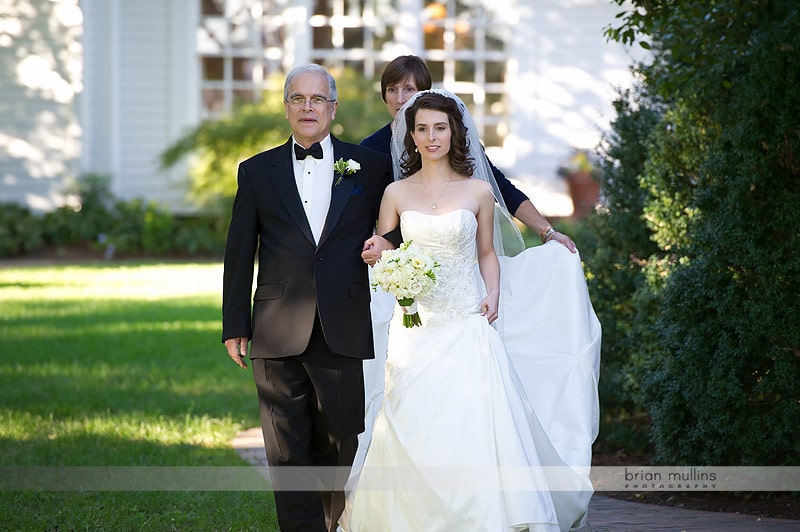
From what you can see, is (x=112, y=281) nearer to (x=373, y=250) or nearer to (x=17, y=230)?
(x=17, y=230)

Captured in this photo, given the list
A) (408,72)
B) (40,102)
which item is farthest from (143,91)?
(408,72)

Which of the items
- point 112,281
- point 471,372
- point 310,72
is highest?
point 310,72

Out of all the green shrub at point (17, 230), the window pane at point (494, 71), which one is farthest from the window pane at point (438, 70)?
the green shrub at point (17, 230)

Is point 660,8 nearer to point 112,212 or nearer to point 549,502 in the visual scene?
point 549,502

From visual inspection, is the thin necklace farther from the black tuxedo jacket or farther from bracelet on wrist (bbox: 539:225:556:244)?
bracelet on wrist (bbox: 539:225:556:244)

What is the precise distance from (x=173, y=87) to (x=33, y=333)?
8.23 m

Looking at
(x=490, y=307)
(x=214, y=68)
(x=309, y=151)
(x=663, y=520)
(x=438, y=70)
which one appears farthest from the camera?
(x=214, y=68)

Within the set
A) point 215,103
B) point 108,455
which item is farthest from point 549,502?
point 215,103

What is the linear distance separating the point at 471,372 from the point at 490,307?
0.35 m

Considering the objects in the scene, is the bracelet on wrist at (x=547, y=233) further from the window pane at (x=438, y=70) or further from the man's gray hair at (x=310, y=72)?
the window pane at (x=438, y=70)

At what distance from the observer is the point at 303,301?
476cm

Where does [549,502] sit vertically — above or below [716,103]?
below

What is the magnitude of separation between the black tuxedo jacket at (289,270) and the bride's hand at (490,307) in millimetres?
513

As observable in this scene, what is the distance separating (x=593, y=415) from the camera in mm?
5449
